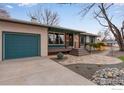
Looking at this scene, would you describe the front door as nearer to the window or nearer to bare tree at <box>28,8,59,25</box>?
the window

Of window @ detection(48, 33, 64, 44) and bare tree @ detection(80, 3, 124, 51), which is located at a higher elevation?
bare tree @ detection(80, 3, 124, 51)

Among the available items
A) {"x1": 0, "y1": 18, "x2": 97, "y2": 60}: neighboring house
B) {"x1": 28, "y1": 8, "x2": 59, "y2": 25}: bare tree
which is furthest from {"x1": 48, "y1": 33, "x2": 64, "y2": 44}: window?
{"x1": 28, "y1": 8, "x2": 59, "y2": 25}: bare tree

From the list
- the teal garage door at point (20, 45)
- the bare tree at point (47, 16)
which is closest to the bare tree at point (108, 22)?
the teal garage door at point (20, 45)

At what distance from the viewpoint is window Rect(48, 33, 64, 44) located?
1467 centimetres

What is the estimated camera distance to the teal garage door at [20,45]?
33.2 ft

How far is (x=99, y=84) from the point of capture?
212 inches

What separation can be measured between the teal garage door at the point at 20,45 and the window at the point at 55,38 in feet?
8.25

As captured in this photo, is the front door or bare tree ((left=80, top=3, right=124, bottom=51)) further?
bare tree ((left=80, top=3, right=124, bottom=51))

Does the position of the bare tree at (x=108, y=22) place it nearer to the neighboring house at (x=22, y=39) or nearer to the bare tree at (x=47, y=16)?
the neighboring house at (x=22, y=39)

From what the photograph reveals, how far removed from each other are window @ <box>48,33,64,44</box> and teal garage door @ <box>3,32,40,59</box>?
2516 millimetres

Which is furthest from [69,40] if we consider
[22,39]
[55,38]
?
[22,39]

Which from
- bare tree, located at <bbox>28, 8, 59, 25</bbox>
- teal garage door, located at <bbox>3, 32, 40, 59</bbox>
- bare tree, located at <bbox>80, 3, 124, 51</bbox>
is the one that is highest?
bare tree, located at <bbox>28, 8, 59, 25</bbox>

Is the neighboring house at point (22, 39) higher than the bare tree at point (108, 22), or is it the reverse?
the bare tree at point (108, 22)

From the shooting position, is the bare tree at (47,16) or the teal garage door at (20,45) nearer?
the teal garage door at (20,45)
